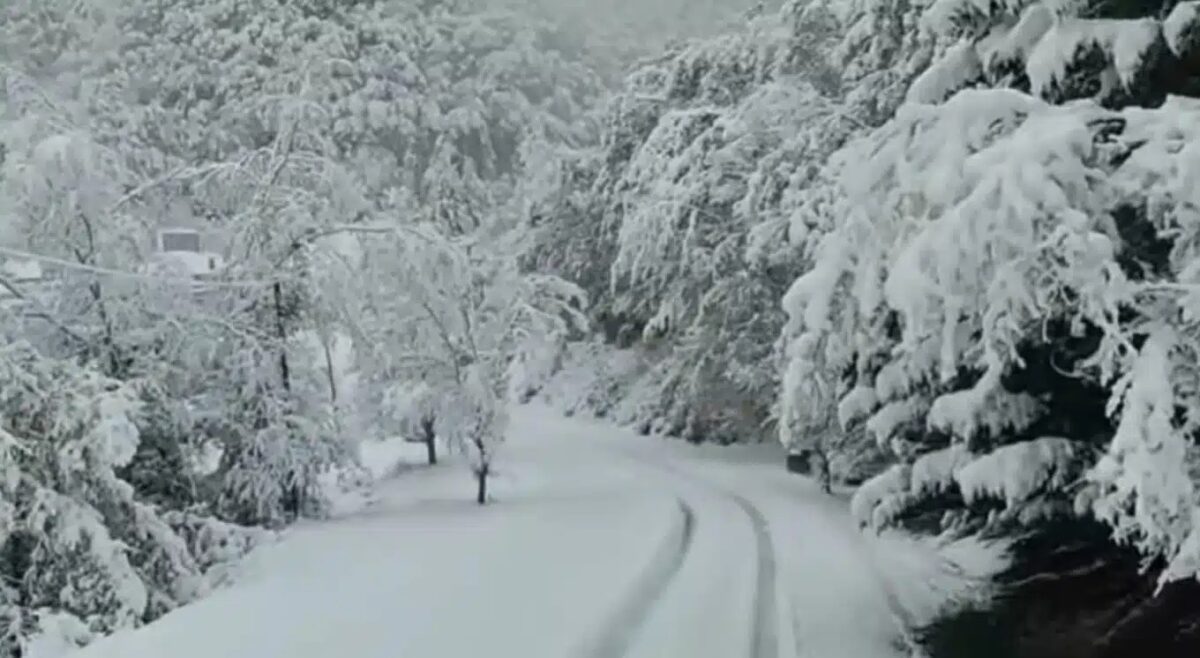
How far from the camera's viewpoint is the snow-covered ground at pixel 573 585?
22.4 feet

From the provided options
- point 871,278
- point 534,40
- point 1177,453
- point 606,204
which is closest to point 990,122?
point 871,278

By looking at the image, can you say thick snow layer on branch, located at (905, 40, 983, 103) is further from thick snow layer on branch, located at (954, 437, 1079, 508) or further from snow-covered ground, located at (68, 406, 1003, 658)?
snow-covered ground, located at (68, 406, 1003, 658)

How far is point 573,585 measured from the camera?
8.30 m

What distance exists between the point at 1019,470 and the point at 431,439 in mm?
13438

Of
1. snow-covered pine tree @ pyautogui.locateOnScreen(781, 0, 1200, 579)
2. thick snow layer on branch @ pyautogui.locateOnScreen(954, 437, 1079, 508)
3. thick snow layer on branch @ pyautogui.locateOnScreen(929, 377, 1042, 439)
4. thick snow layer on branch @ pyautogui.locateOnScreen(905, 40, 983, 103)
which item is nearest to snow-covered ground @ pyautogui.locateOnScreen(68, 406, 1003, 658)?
snow-covered pine tree @ pyautogui.locateOnScreen(781, 0, 1200, 579)

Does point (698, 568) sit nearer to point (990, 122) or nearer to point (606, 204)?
point (990, 122)

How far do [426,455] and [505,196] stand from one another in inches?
676

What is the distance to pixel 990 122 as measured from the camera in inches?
196

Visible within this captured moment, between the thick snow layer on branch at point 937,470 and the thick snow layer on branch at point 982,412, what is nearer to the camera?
the thick snow layer on branch at point 982,412

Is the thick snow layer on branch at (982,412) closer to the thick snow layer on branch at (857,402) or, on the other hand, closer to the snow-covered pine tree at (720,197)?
the thick snow layer on branch at (857,402)

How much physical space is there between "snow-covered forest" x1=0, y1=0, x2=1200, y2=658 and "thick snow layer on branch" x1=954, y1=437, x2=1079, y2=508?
0.02 meters

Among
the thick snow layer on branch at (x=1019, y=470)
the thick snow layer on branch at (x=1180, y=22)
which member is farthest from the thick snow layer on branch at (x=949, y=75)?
the thick snow layer on branch at (x=1019, y=470)

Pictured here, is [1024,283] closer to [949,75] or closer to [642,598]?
[949,75]

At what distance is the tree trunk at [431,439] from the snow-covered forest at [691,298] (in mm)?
203
